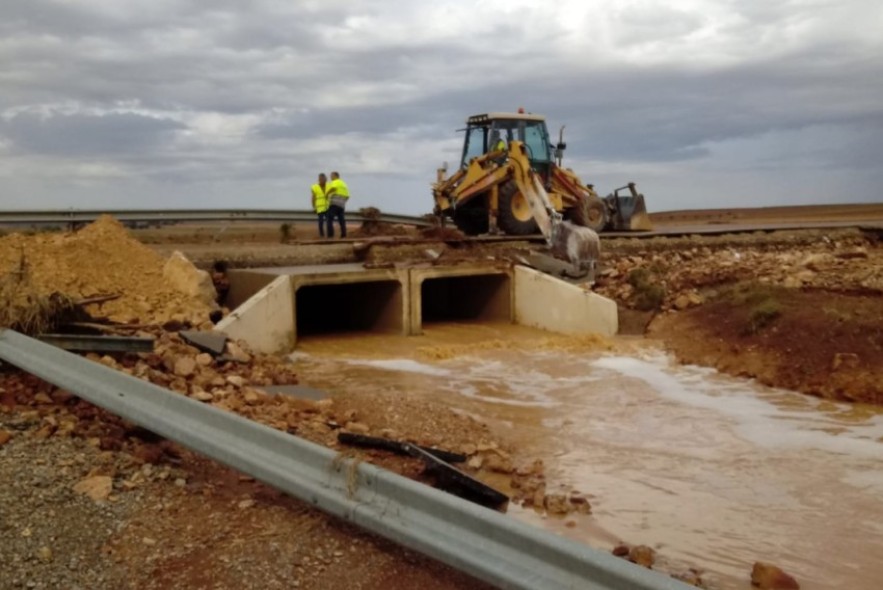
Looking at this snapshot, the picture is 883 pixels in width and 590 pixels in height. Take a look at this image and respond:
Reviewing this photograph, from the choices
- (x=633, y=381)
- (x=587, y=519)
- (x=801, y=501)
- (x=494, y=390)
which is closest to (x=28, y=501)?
(x=587, y=519)

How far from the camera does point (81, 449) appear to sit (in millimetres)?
4277

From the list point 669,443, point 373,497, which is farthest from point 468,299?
point 373,497

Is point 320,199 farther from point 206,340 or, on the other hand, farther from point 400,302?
point 206,340

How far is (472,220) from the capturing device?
19312mm

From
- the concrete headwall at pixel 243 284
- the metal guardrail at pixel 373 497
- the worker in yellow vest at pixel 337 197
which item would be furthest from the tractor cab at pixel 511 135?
the metal guardrail at pixel 373 497

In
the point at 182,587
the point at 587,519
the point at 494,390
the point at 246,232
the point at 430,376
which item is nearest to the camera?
the point at 182,587

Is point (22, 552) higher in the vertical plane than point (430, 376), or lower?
higher

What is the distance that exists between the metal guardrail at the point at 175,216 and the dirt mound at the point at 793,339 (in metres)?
9.71

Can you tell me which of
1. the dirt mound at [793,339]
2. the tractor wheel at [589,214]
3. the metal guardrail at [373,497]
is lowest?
the dirt mound at [793,339]

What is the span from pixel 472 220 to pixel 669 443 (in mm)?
12656

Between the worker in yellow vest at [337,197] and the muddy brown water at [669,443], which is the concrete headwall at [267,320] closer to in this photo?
the muddy brown water at [669,443]

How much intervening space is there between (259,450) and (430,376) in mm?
6037

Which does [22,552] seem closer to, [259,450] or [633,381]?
[259,450]

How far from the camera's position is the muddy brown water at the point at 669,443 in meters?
4.77
